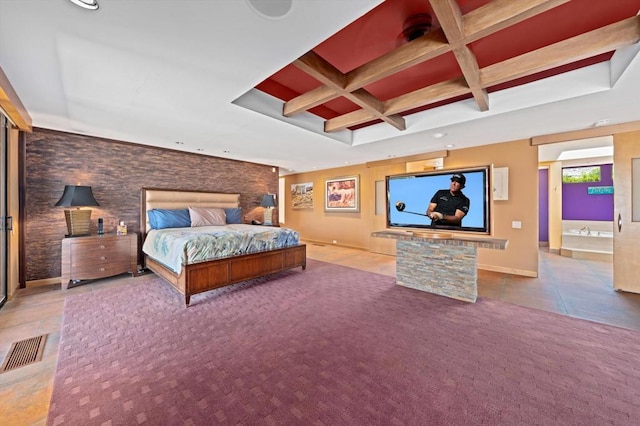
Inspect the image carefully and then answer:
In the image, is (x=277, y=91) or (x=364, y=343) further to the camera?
(x=277, y=91)

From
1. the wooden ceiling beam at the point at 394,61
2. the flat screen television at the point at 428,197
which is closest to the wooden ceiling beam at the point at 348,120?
the wooden ceiling beam at the point at 394,61

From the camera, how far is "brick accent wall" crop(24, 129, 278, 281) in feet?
12.3

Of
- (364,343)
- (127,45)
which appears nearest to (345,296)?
(364,343)

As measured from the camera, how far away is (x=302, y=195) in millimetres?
8648

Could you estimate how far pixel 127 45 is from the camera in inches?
70.7

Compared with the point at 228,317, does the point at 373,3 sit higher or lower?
higher

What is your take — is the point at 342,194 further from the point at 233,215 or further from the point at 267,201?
the point at 233,215

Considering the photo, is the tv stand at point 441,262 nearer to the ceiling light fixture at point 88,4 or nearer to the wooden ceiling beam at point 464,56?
the wooden ceiling beam at point 464,56

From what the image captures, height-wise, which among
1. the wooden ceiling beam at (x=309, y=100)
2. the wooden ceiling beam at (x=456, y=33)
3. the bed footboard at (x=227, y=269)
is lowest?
the bed footboard at (x=227, y=269)

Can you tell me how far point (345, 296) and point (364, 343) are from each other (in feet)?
3.79

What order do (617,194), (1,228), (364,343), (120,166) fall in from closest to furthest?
(364,343), (1,228), (617,194), (120,166)

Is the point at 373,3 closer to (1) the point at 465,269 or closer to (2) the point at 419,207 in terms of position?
(2) the point at 419,207

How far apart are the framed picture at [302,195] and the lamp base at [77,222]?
18.5 feet

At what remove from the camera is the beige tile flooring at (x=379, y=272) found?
1623 mm
